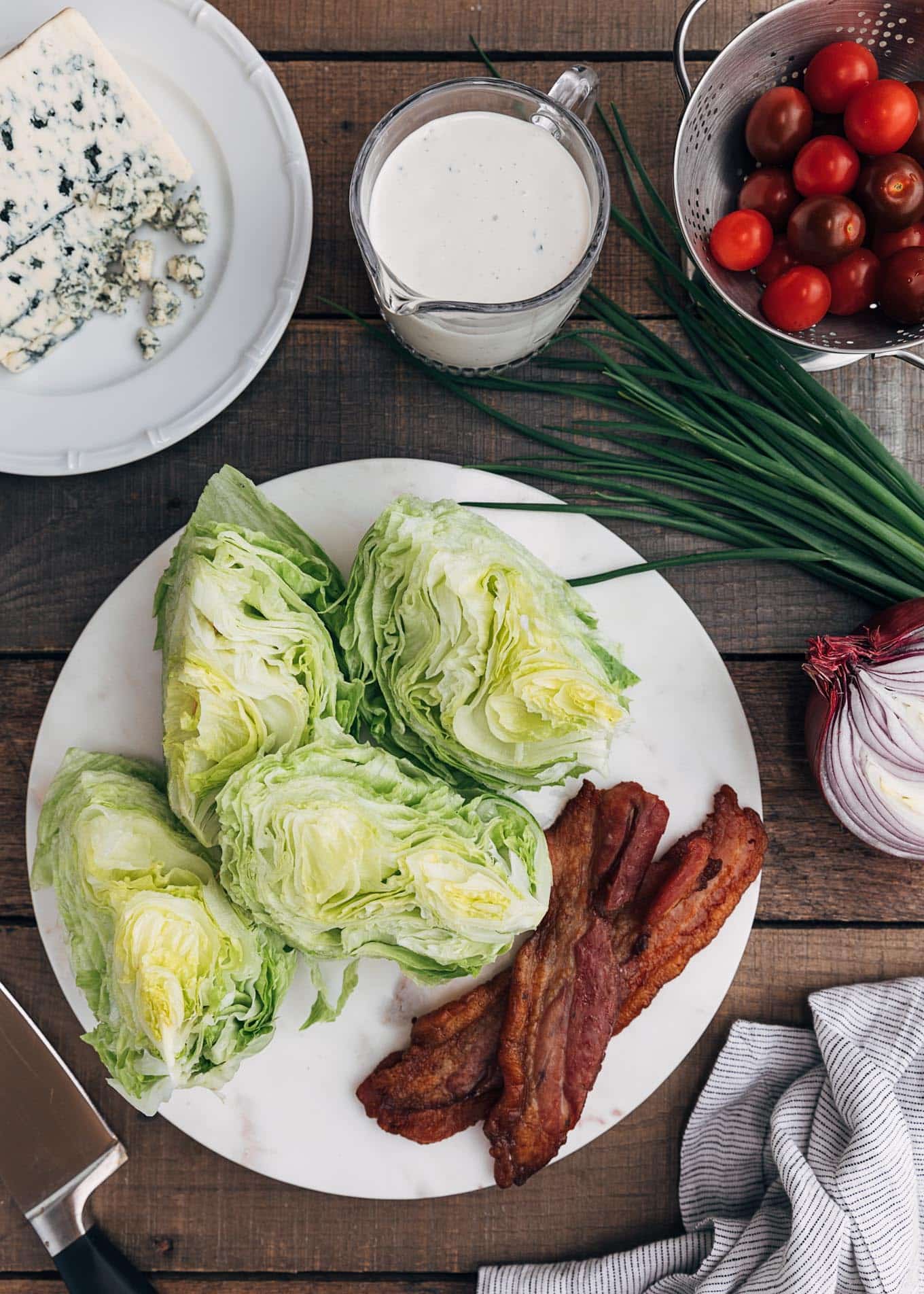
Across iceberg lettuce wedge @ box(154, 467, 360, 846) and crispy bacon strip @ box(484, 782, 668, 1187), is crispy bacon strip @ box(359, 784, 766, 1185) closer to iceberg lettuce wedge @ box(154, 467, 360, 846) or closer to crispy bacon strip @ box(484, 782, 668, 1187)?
crispy bacon strip @ box(484, 782, 668, 1187)

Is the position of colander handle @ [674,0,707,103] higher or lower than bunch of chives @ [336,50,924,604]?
higher

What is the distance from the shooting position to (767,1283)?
1.20m

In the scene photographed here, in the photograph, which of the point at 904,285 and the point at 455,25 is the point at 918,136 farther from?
the point at 455,25

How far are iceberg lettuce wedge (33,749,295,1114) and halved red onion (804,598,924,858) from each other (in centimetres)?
72

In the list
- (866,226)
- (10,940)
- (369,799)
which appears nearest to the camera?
(369,799)

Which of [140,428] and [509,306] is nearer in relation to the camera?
[509,306]

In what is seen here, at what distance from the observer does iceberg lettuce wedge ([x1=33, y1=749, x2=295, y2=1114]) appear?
981mm

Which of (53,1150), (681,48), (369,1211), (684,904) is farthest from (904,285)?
(53,1150)

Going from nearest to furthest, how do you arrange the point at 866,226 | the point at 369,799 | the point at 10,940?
the point at 369,799 → the point at 866,226 → the point at 10,940

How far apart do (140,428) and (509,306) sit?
1.72ft

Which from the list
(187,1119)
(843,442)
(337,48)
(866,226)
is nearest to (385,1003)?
(187,1119)

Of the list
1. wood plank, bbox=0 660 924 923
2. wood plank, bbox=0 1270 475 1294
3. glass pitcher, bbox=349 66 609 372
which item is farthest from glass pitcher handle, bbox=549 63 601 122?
wood plank, bbox=0 1270 475 1294

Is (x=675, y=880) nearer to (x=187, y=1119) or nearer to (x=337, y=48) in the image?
(x=187, y=1119)

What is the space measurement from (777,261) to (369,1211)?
1344 mm
